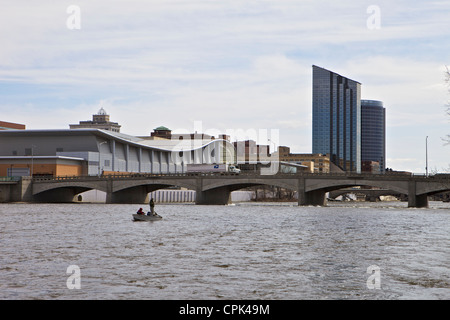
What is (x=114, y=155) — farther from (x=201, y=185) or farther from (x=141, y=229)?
(x=141, y=229)

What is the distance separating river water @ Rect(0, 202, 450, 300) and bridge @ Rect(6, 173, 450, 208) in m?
58.2

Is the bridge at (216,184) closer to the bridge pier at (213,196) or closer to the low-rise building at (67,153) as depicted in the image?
the bridge pier at (213,196)

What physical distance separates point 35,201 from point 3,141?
28765 mm

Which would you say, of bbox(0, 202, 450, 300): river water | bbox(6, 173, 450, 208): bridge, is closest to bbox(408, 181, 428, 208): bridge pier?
bbox(6, 173, 450, 208): bridge

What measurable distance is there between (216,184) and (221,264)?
8673 centimetres

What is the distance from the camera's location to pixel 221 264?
31.5 metres

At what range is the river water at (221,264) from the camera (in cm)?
2420

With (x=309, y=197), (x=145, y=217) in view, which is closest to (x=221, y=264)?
(x=145, y=217)

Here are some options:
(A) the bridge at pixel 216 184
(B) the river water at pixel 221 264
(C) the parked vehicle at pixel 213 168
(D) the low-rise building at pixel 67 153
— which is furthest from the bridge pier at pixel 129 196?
(B) the river water at pixel 221 264

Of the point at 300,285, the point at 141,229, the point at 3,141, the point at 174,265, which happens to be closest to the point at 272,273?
the point at 300,285

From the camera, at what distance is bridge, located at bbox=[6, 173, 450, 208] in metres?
109

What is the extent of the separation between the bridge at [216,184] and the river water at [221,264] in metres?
58.2

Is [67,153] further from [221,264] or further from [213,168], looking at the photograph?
[221,264]

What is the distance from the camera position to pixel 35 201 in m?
124
